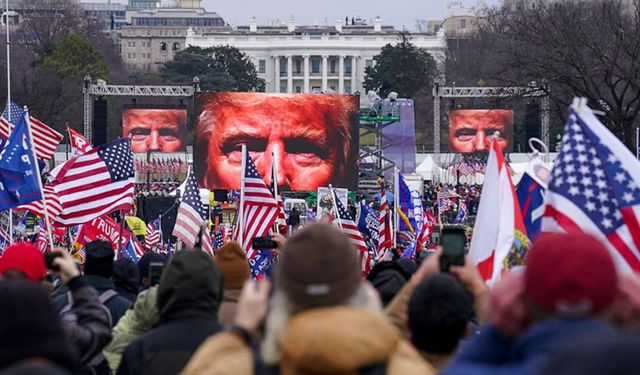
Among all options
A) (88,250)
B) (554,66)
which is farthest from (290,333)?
(554,66)

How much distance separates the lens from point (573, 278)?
11.6 feet

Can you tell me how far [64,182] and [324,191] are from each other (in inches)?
872

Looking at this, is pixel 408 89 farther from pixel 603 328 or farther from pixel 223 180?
pixel 603 328

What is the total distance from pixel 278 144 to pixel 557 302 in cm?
5314

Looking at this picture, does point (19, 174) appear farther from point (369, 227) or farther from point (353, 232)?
point (369, 227)

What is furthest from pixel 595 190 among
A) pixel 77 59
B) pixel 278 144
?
pixel 77 59

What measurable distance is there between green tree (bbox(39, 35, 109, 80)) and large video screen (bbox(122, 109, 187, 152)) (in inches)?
1096

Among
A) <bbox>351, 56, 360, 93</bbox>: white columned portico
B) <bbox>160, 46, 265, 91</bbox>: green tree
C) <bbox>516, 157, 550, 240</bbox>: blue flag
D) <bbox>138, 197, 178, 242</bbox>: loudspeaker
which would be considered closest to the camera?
<bbox>516, 157, 550, 240</bbox>: blue flag

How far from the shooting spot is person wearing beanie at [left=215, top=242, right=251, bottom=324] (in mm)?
6781

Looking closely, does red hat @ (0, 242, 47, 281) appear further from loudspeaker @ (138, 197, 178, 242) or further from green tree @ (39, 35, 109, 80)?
green tree @ (39, 35, 109, 80)

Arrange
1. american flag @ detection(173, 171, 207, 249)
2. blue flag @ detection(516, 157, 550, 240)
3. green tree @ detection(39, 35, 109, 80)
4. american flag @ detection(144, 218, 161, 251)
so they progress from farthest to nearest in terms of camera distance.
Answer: green tree @ detection(39, 35, 109, 80), american flag @ detection(144, 218, 161, 251), american flag @ detection(173, 171, 207, 249), blue flag @ detection(516, 157, 550, 240)

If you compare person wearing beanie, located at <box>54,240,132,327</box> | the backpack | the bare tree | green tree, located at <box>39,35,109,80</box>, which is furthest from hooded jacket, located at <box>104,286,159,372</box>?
the bare tree

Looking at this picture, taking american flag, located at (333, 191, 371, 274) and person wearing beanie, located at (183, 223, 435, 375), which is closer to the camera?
person wearing beanie, located at (183, 223, 435, 375)

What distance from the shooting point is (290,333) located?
394 centimetres
